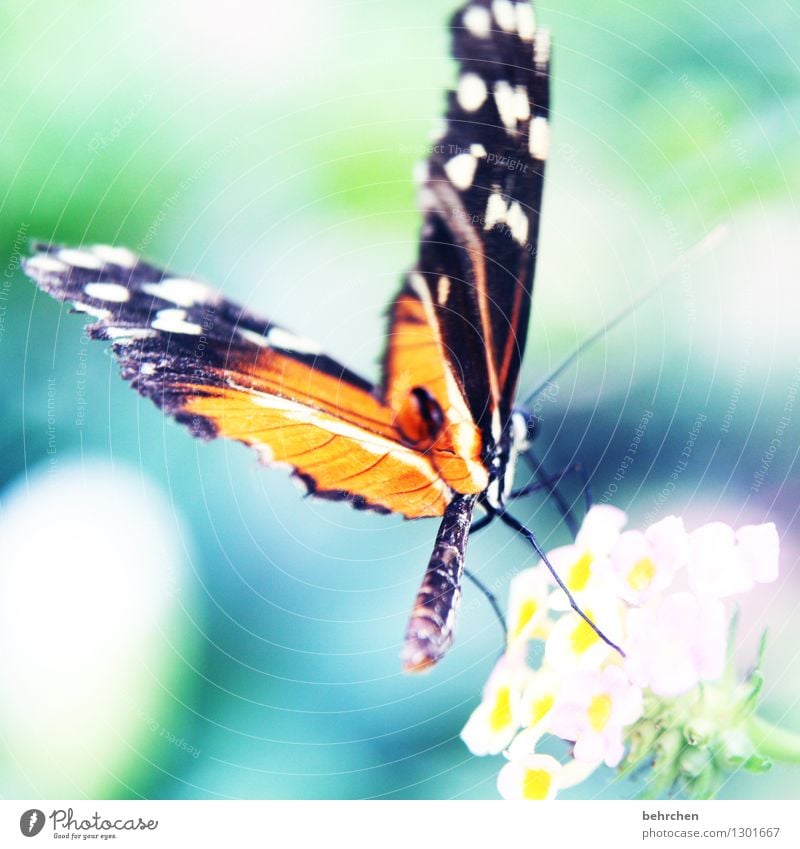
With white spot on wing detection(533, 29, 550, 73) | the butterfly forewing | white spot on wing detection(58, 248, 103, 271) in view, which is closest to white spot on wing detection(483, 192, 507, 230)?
the butterfly forewing

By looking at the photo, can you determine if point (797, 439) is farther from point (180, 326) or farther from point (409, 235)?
point (180, 326)

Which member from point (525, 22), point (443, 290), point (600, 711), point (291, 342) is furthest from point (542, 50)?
point (600, 711)

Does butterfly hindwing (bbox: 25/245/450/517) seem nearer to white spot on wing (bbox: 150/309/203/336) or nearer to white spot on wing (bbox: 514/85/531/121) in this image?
white spot on wing (bbox: 150/309/203/336)

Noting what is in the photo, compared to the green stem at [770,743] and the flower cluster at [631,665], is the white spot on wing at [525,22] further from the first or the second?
the green stem at [770,743]

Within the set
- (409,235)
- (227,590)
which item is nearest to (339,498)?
(227,590)

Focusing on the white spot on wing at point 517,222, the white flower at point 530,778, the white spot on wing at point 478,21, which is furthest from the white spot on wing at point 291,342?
the white flower at point 530,778
